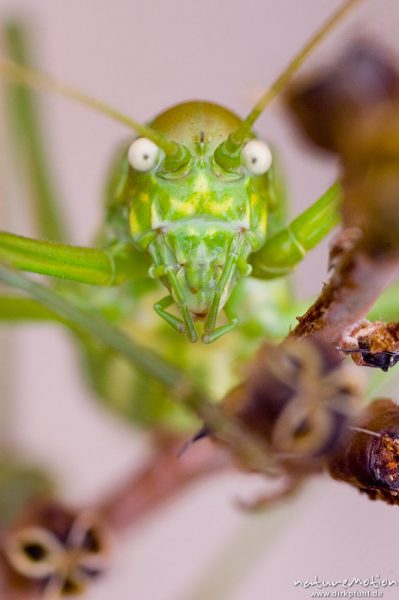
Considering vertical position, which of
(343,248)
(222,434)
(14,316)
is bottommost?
(14,316)

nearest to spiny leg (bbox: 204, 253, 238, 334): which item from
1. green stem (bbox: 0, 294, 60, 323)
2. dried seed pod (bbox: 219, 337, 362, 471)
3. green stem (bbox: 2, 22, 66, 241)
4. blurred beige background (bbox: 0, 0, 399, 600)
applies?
blurred beige background (bbox: 0, 0, 399, 600)

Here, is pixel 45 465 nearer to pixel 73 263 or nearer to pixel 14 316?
pixel 14 316

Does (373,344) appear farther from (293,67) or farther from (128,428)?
(128,428)

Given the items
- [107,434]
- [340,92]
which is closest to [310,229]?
[340,92]

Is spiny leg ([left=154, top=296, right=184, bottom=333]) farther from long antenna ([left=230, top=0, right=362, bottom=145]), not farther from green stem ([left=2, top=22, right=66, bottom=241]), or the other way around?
green stem ([left=2, top=22, right=66, bottom=241])

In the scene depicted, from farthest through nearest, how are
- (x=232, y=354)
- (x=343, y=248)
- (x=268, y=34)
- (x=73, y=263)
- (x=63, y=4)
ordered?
1. (x=63, y=4)
2. (x=268, y=34)
3. (x=232, y=354)
4. (x=73, y=263)
5. (x=343, y=248)

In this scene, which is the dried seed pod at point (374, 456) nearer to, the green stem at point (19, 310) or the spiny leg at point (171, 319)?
the spiny leg at point (171, 319)

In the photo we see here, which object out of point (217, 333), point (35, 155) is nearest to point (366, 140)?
point (217, 333)
